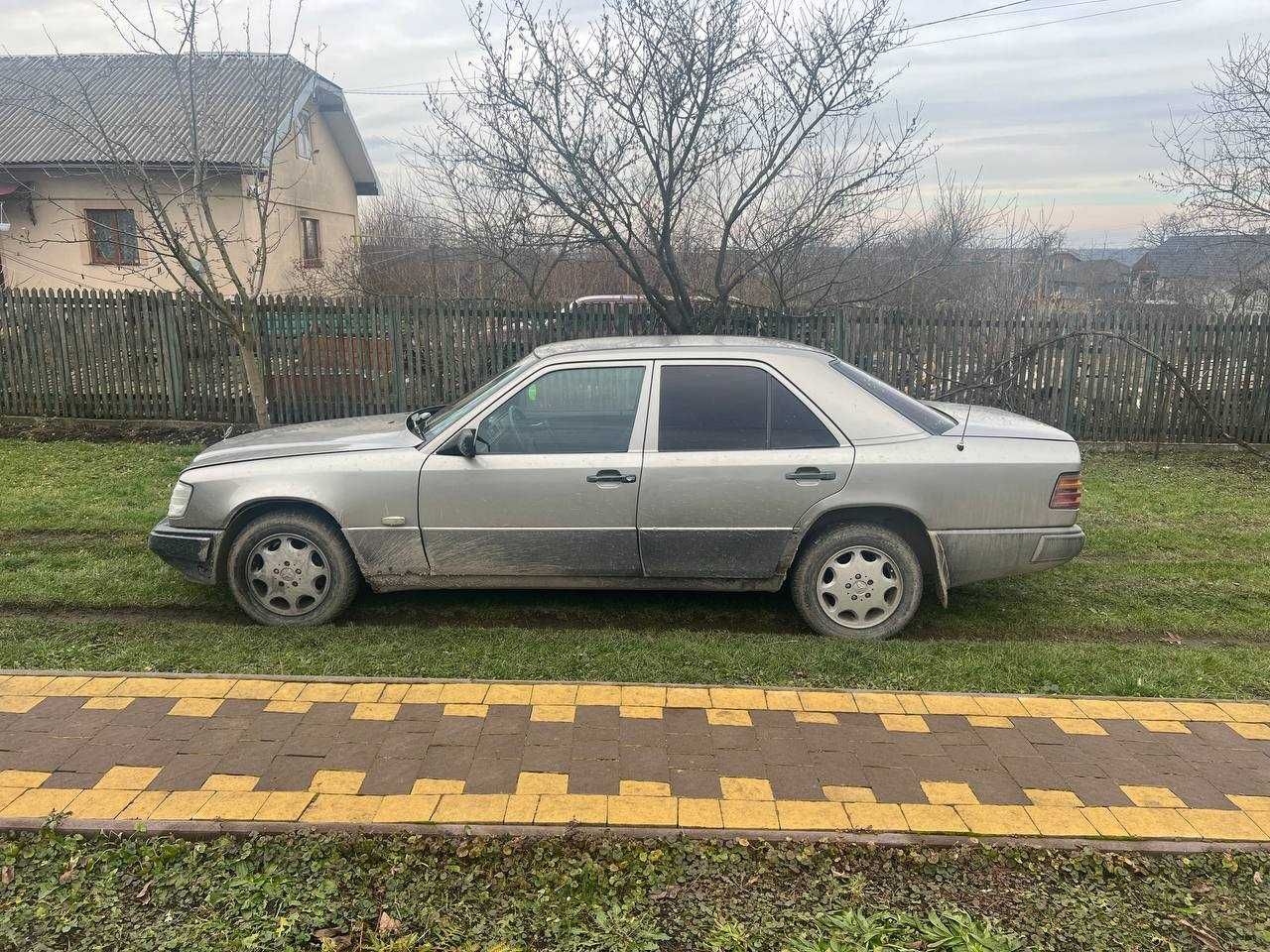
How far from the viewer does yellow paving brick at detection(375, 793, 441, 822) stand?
10.5ft

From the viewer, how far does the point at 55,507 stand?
7.46 m

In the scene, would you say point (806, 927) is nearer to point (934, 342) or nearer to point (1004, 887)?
point (1004, 887)

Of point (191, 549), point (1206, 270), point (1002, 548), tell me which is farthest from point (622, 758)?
point (1206, 270)

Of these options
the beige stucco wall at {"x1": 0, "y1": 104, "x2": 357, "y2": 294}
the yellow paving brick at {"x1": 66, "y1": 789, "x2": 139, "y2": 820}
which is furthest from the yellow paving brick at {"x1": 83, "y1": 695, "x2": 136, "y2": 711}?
the beige stucco wall at {"x1": 0, "y1": 104, "x2": 357, "y2": 294}

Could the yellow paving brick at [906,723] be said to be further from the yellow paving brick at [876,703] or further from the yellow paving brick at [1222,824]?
the yellow paving brick at [1222,824]

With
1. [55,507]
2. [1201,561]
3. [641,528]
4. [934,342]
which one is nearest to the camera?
[641,528]

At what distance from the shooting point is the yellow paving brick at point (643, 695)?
13.3ft

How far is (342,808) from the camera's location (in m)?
3.26

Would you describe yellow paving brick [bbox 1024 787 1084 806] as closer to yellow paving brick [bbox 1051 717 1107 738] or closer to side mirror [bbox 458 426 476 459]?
yellow paving brick [bbox 1051 717 1107 738]

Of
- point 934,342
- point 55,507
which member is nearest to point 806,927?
point 55,507

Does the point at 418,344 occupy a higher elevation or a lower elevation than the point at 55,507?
higher

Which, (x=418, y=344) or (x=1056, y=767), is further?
(x=418, y=344)

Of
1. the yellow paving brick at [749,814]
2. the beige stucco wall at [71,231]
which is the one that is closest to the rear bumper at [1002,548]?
the yellow paving brick at [749,814]

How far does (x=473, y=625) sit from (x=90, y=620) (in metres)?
2.14
